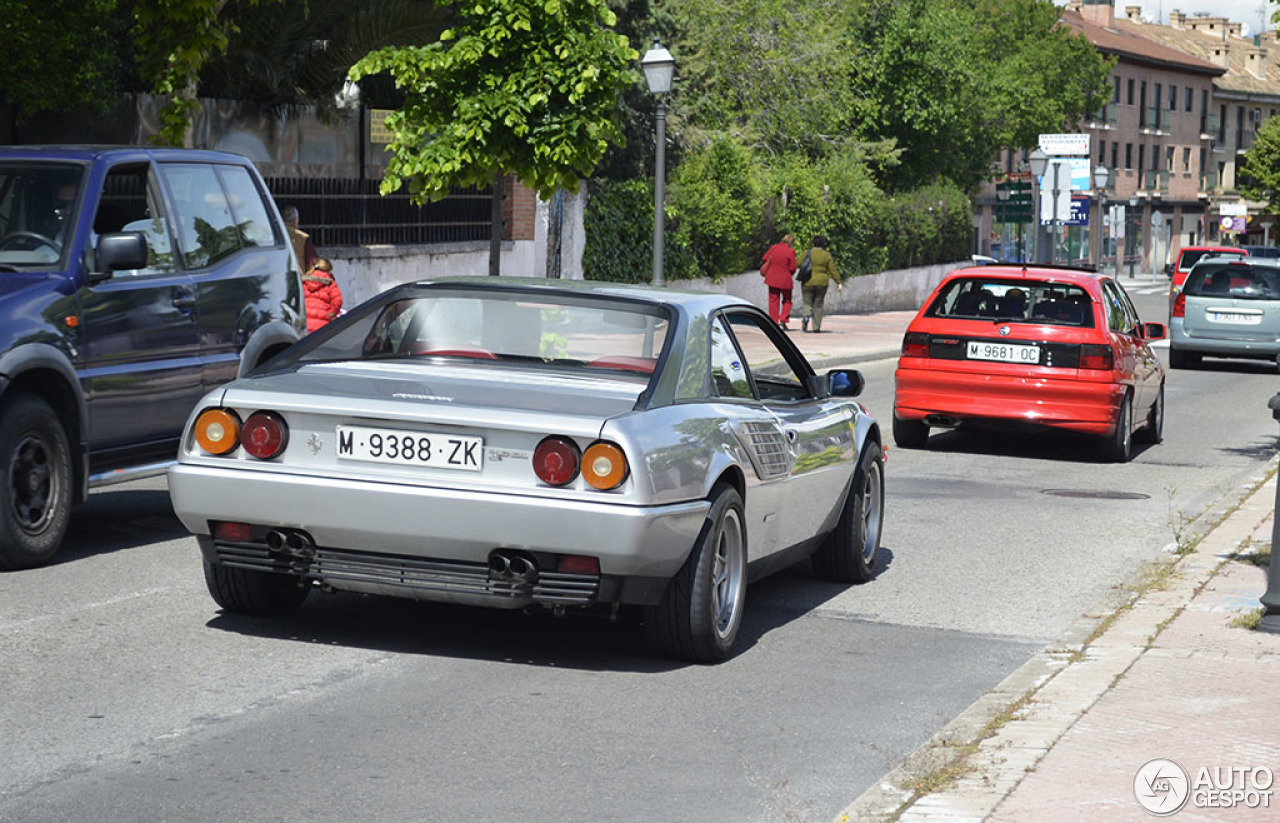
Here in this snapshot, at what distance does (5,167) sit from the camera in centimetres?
955

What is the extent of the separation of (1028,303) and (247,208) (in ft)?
22.7

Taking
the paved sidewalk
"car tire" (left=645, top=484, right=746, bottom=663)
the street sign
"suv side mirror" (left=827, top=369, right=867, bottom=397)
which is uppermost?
the street sign

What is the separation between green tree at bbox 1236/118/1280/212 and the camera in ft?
336

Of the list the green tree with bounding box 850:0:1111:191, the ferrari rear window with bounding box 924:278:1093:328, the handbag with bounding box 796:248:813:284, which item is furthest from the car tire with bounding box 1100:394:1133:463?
the green tree with bounding box 850:0:1111:191

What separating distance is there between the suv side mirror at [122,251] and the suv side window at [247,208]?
1502 mm

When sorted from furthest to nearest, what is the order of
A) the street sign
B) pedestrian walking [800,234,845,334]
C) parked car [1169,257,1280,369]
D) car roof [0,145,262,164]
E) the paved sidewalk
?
1. the street sign
2. pedestrian walking [800,234,845,334]
3. parked car [1169,257,1280,369]
4. car roof [0,145,262,164]
5. the paved sidewalk

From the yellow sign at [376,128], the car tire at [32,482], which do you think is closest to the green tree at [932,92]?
the yellow sign at [376,128]

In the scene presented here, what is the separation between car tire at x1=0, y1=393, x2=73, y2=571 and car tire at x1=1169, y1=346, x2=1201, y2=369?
23.6 metres

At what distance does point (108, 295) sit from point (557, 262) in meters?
21.2

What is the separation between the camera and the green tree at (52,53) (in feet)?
59.7

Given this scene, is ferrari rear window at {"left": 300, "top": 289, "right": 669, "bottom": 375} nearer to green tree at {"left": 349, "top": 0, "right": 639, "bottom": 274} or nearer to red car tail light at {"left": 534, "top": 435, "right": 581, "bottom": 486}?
red car tail light at {"left": 534, "top": 435, "right": 581, "bottom": 486}

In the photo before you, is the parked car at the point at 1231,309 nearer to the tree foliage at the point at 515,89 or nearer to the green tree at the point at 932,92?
the tree foliage at the point at 515,89

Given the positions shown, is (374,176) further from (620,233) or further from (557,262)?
(620,233)

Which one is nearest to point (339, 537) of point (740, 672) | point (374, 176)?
point (740, 672)
